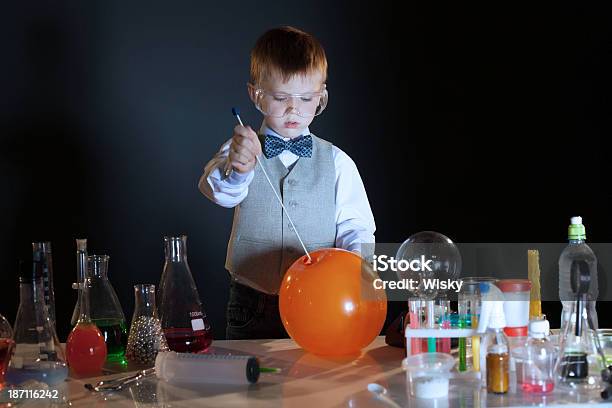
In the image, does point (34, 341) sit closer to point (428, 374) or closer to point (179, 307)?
point (179, 307)

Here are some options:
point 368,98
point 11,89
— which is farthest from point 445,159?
point 11,89

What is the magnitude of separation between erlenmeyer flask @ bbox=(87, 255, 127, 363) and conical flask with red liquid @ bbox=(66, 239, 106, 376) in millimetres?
64

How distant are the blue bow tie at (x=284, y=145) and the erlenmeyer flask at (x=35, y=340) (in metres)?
0.95

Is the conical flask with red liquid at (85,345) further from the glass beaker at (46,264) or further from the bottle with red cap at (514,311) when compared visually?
the bottle with red cap at (514,311)

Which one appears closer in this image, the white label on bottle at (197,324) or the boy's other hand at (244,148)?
the white label on bottle at (197,324)

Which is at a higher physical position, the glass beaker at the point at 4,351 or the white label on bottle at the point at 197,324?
the white label on bottle at the point at 197,324

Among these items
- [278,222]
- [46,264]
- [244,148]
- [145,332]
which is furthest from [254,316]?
[46,264]

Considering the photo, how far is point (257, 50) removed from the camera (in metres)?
2.31

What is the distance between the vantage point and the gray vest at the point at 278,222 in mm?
2346

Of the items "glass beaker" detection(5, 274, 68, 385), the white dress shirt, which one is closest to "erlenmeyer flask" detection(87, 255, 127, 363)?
"glass beaker" detection(5, 274, 68, 385)

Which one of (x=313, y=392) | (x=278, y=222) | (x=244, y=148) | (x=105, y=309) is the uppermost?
(x=244, y=148)

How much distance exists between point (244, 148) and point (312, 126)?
118 centimetres

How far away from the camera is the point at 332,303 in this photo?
1634 mm

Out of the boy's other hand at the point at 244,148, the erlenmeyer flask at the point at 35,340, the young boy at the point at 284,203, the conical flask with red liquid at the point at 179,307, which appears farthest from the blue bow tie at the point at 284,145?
the erlenmeyer flask at the point at 35,340
